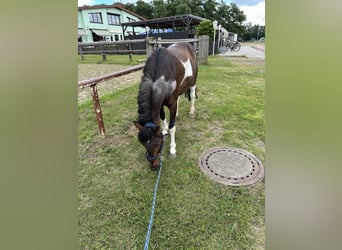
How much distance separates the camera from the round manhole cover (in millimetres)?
1899

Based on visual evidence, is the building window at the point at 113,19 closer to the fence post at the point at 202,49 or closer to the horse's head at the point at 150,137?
the fence post at the point at 202,49

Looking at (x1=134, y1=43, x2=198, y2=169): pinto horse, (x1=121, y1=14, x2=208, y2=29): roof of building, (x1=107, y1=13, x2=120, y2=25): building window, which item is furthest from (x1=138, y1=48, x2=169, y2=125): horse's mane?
(x1=107, y1=13, x2=120, y2=25): building window

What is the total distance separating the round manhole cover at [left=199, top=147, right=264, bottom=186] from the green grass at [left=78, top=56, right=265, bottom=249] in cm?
8

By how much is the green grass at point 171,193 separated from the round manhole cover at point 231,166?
3.0 inches

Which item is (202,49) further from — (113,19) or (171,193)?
(113,19)

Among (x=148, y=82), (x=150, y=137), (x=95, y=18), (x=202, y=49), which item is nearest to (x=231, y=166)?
(x=150, y=137)

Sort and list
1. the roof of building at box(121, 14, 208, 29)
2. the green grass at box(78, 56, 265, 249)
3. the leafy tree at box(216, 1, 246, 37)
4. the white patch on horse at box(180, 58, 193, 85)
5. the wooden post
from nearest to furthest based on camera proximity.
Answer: the leafy tree at box(216, 1, 246, 37) < the green grass at box(78, 56, 265, 249) < the wooden post < the white patch on horse at box(180, 58, 193, 85) < the roof of building at box(121, 14, 208, 29)

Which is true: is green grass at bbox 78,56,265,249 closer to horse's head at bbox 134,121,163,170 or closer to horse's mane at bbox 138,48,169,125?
horse's head at bbox 134,121,163,170

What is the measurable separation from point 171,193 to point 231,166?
30.2 inches

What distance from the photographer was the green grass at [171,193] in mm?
1383

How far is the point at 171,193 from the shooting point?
1.78 metres

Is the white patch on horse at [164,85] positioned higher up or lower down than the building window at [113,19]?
lower down

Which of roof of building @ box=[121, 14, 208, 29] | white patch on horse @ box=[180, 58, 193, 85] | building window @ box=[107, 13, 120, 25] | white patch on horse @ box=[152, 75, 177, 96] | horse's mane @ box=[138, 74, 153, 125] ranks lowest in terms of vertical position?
horse's mane @ box=[138, 74, 153, 125]

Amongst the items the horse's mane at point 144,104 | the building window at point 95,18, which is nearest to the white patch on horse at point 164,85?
the horse's mane at point 144,104
